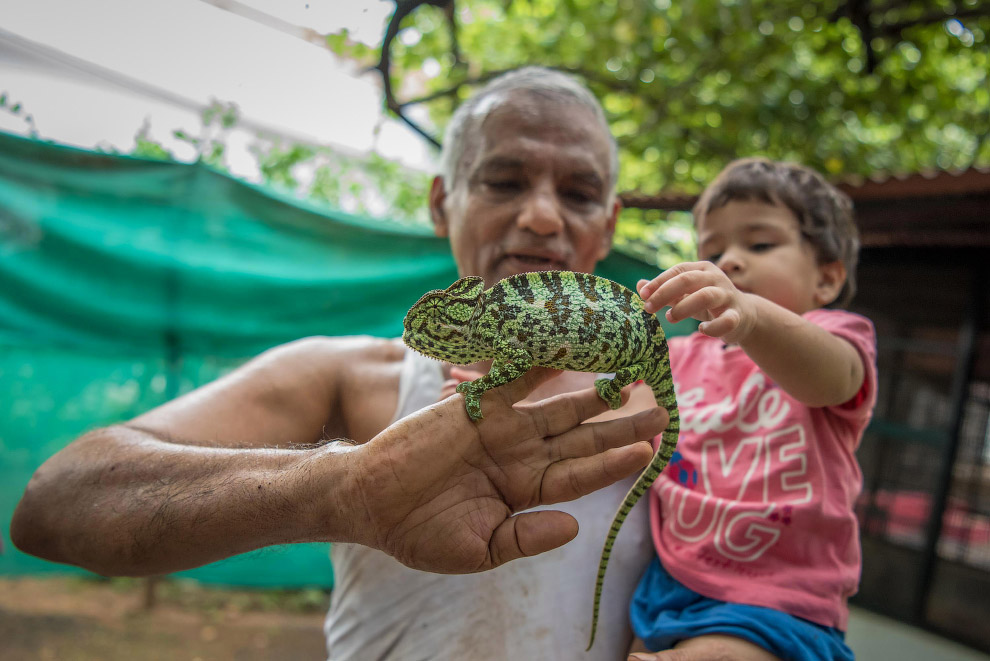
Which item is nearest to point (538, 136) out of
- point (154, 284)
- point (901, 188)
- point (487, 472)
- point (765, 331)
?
point (765, 331)

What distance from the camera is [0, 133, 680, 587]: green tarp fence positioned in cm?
295

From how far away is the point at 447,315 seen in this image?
4.47 feet

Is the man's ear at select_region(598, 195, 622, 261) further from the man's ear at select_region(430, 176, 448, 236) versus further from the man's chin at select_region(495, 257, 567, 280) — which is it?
the man's ear at select_region(430, 176, 448, 236)

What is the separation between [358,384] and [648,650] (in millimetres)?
1260

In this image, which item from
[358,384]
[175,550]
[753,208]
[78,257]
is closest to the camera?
[175,550]

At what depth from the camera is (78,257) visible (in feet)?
9.85

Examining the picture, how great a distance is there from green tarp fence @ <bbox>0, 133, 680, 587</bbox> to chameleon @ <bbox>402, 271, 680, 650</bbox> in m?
1.77

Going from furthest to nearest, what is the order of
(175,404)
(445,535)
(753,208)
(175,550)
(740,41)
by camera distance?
(740,41) → (175,404) → (753,208) → (175,550) → (445,535)

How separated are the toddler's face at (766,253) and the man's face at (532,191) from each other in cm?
40

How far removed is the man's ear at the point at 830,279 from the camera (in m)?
1.92

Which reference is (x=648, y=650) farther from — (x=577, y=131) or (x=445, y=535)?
(x=577, y=131)

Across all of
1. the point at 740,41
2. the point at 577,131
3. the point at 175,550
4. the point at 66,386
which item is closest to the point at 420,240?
the point at 577,131

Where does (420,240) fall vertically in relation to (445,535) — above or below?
above

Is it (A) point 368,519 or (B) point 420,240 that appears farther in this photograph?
(B) point 420,240
